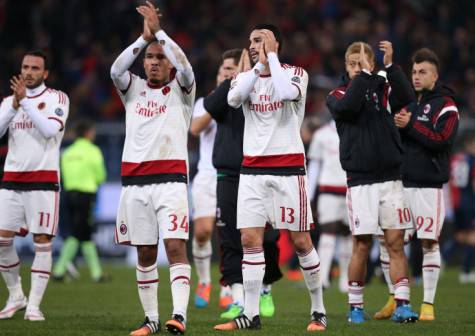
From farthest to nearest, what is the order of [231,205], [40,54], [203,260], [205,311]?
1. [203,260]
2. [205,311]
3. [231,205]
4. [40,54]

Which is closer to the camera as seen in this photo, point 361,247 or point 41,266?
point 361,247

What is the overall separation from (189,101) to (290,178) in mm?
1210

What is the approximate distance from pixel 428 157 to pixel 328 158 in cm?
443

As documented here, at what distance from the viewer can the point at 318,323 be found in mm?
9695

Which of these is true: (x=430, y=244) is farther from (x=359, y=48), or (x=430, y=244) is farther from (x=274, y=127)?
(x=274, y=127)

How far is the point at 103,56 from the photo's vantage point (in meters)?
24.8

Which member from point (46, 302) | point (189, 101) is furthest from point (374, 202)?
point (46, 302)

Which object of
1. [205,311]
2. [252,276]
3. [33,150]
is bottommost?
[205,311]

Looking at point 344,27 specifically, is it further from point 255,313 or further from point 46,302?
point 255,313

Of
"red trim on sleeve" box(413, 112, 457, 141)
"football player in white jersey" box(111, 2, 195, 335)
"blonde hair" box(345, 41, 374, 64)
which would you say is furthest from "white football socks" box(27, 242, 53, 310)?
"red trim on sleeve" box(413, 112, 457, 141)

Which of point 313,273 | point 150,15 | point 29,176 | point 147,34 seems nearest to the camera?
point 150,15

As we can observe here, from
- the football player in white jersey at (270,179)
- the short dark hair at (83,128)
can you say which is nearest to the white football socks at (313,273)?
the football player in white jersey at (270,179)

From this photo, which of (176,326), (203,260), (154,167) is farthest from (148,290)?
(203,260)

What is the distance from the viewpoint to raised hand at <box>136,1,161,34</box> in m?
9.09
